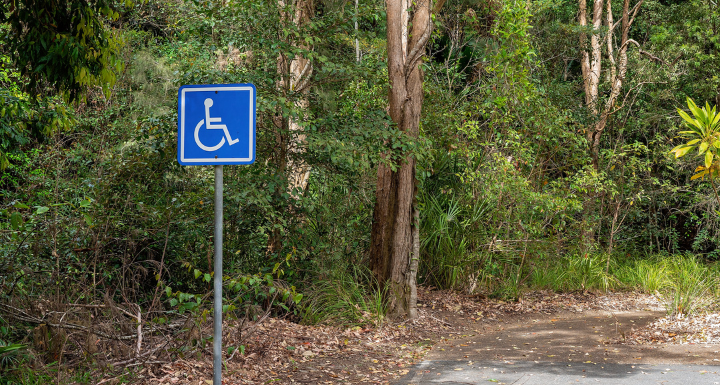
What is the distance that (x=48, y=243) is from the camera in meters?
7.53

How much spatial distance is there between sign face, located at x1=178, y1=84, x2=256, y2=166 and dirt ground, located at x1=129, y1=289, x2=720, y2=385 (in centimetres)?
250

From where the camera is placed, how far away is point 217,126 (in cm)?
446

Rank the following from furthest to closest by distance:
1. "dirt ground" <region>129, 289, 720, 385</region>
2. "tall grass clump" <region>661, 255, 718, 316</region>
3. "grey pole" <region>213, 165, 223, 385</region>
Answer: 1. "tall grass clump" <region>661, 255, 718, 316</region>
2. "dirt ground" <region>129, 289, 720, 385</region>
3. "grey pole" <region>213, 165, 223, 385</region>

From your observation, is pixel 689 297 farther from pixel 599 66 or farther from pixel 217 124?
pixel 599 66

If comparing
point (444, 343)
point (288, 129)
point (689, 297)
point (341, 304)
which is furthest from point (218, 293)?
point (689, 297)

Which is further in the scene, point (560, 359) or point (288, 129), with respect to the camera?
point (288, 129)

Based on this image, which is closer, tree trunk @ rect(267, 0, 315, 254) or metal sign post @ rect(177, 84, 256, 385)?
metal sign post @ rect(177, 84, 256, 385)

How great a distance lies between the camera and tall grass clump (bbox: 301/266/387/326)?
9047 millimetres

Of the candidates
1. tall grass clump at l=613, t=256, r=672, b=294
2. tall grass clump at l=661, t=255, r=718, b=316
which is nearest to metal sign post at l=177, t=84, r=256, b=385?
tall grass clump at l=661, t=255, r=718, b=316

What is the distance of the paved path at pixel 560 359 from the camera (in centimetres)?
657

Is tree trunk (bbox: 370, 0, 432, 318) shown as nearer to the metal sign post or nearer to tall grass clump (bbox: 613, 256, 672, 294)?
the metal sign post

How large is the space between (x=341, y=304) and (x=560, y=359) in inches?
121

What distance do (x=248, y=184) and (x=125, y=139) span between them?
11.7 ft

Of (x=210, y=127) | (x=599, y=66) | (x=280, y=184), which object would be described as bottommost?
(x=280, y=184)
